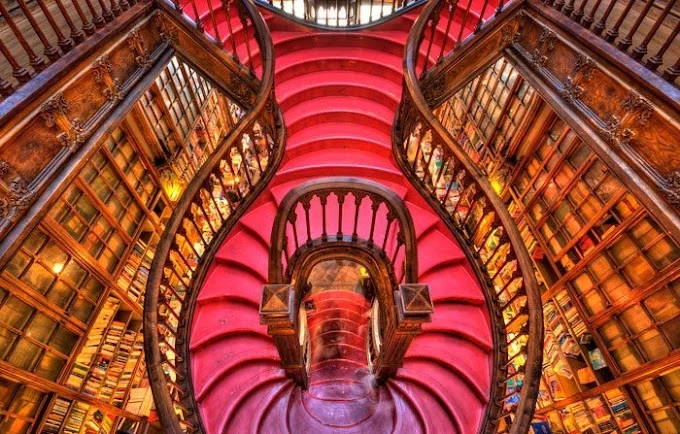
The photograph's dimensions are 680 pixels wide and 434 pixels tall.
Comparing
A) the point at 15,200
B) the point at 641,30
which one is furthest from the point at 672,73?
the point at 15,200

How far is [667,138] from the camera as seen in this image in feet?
7.47

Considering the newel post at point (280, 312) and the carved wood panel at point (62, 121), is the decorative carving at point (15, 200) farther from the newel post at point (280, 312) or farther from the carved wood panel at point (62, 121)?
the newel post at point (280, 312)

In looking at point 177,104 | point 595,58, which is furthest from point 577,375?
point 177,104

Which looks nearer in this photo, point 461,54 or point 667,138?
point 667,138

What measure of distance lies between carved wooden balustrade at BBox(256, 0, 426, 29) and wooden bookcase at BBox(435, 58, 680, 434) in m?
1.74

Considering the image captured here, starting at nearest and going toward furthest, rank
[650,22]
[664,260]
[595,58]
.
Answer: [595,58] → [664,260] → [650,22]

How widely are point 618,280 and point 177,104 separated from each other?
17.4 feet

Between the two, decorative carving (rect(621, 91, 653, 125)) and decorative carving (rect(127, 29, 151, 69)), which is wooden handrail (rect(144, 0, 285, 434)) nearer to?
decorative carving (rect(127, 29, 151, 69))

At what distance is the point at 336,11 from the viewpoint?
6133 millimetres

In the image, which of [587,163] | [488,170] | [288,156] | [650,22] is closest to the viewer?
[650,22]

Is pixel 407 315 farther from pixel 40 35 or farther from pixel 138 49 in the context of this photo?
pixel 138 49

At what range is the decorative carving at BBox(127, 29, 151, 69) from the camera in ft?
10.4

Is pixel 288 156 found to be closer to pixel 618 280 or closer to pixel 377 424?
pixel 377 424

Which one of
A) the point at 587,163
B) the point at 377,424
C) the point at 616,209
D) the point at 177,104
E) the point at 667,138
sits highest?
the point at 177,104
